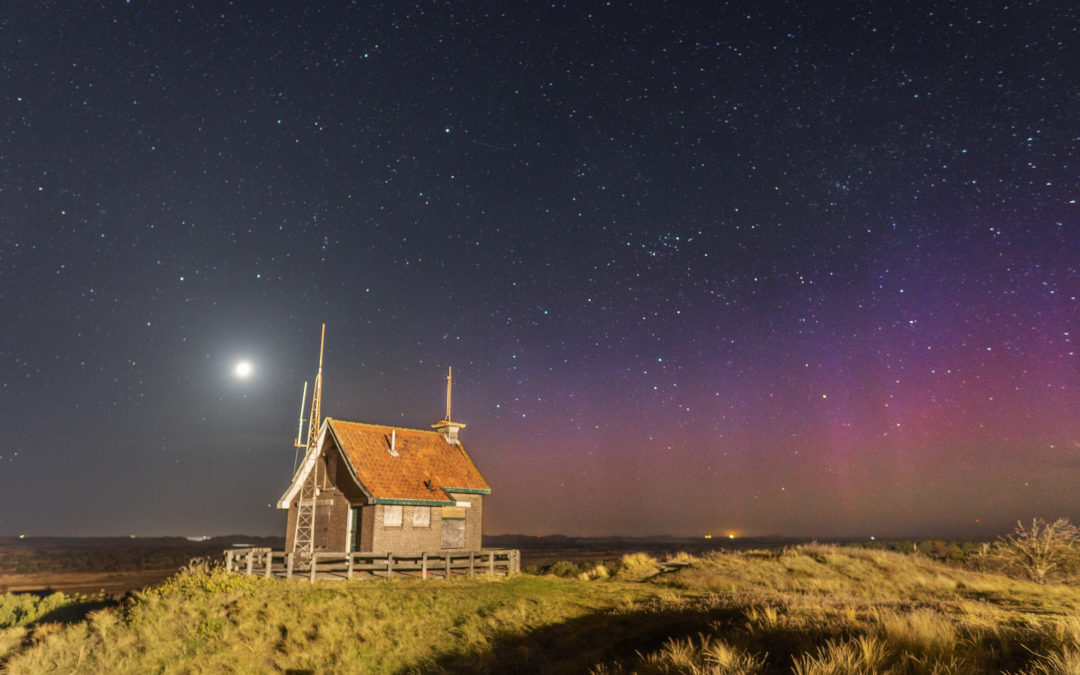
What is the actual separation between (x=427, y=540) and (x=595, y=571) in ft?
28.8

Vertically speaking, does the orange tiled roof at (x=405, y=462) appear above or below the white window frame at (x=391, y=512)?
above

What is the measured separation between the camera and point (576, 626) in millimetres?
17891

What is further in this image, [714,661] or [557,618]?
[557,618]

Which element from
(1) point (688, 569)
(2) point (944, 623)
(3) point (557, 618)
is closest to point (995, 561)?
(1) point (688, 569)

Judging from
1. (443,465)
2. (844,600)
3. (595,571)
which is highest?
(443,465)

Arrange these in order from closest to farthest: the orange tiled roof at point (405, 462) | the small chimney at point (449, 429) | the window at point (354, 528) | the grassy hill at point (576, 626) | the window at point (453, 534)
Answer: the grassy hill at point (576, 626)
the window at point (354, 528)
the orange tiled roof at point (405, 462)
the window at point (453, 534)
the small chimney at point (449, 429)

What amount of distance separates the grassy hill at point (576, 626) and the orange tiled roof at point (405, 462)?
19.0ft

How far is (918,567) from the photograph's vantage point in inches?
1114

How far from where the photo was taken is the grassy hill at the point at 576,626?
9.67 meters

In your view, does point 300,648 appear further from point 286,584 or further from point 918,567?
point 918,567

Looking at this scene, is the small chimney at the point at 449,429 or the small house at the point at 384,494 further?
the small chimney at the point at 449,429

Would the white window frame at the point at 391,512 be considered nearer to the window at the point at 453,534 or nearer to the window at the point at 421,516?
the window at the point at 421,516

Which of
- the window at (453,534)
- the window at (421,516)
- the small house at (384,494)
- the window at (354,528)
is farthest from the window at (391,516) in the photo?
the window at (453,534)

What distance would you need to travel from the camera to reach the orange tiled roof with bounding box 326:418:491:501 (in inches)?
1163
